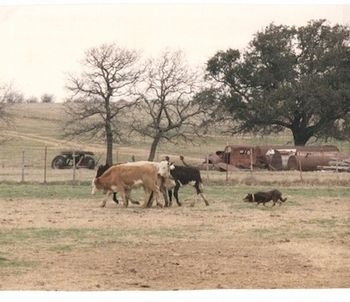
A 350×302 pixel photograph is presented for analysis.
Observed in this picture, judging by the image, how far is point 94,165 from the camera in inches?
842

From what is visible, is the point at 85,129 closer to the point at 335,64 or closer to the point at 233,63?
the point at 233,63

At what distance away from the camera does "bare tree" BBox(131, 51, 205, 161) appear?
1590 cm

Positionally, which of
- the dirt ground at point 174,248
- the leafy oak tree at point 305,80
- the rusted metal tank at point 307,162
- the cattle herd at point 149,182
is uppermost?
the leafy oak tree at point 305,80

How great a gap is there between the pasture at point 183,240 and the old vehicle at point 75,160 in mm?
4451

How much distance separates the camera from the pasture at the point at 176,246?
295 inches

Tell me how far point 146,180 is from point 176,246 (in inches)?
174

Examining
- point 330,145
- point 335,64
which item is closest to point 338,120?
point 335,64

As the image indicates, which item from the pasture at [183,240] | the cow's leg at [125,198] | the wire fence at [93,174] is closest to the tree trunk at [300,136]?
the pasture at [183,240]

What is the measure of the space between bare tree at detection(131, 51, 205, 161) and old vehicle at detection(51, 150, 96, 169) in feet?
5.66

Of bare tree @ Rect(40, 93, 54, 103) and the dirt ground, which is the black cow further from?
bare tree @ Rect(40, 93, 54, 103)

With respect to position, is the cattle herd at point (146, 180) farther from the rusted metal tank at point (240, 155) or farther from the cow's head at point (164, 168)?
the rusted metal tank at point (240, 155)

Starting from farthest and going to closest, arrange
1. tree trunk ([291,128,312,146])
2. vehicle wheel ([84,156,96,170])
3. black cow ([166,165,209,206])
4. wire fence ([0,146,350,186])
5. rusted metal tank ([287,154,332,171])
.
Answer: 1. vehicle wheel ([84,156,96,170])
2. wire fence ([0,146,350,186])
3. rusted metal tank ([287,154,332,171])
4. tree trunk ([291,128,312,146])
5. black cow ([166,165,209,206])

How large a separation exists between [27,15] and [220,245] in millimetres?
3481

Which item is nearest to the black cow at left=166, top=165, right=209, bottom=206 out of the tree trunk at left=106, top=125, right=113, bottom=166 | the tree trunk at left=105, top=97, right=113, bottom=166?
the tree trunk at left=106, top=125, right=113, bottom=166
